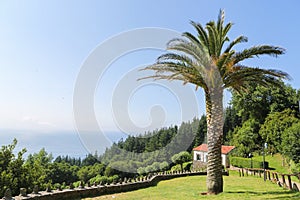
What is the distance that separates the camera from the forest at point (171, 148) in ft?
51.6

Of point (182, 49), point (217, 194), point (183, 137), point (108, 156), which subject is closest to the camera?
point (217, 194)

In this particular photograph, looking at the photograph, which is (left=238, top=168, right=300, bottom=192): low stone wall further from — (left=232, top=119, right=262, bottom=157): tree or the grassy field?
(left=232, top=119, right=262, bottom=157): tree

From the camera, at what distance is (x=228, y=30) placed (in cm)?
1155

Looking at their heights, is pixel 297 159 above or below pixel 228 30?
below

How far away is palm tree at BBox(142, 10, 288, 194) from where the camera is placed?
1080 cm

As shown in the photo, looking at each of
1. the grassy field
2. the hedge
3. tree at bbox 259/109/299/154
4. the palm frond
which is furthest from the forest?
the palm frond

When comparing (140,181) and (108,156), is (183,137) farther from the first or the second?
(140,181)

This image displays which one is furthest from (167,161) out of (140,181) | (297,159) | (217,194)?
(217,194)

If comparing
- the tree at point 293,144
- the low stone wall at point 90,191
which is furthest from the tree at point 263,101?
the low stone wall at point 90,191

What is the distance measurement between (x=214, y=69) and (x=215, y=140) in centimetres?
299

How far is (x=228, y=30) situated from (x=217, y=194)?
704 cm

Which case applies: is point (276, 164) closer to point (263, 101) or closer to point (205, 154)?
point (205, 154)

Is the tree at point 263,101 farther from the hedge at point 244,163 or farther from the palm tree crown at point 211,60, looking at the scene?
the palm tree crown at point 211,60

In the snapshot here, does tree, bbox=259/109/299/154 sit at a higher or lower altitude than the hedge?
higher
